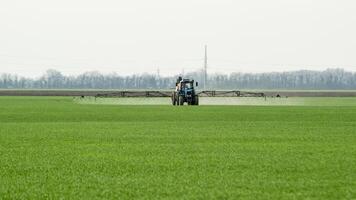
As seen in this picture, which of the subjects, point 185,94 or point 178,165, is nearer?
point 178,165

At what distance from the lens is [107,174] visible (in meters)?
11.6

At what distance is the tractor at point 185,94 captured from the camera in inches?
2055

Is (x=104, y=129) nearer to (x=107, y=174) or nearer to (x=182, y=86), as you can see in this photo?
(x=107, y=174)

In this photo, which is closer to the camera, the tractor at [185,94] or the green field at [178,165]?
the green field at [178,165]

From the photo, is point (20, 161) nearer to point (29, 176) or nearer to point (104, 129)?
point (29, 176)

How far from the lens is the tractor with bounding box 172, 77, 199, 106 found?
171 feet

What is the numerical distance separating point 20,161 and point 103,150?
2.53m

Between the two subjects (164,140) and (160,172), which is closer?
(160,172)

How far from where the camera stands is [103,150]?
15680 mm

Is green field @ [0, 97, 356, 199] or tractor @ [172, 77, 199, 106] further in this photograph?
tractor @ [172, 77, 199, 106]

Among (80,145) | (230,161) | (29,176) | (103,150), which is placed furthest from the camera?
(80,145)

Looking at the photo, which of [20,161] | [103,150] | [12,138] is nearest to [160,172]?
[20,161]

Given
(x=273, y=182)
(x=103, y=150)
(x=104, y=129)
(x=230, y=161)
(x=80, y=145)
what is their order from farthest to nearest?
(x=104, y=129)
(x=80, y=145)
(x=103, y=150)
(x=230, y=161)
(x=273, y=182)

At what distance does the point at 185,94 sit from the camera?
5244 cm
